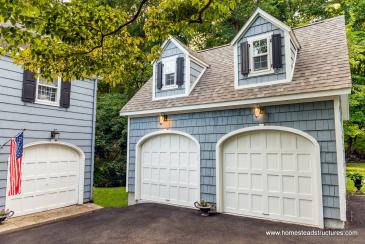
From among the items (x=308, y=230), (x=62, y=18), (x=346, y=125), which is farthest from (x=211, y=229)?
(x=346, y=125)

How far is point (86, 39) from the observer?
4793 mm

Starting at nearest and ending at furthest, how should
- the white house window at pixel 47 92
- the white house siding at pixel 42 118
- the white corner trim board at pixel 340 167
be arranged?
the white corner trim board at pixel 340 167 → the white house siding at pixel 42 118 → the white house window at pixel 47 92

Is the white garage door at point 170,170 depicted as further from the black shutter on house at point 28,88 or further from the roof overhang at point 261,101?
the black shutter on house at point 28,88

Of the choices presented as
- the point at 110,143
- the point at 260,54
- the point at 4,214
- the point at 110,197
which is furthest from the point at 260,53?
the point at 110,143

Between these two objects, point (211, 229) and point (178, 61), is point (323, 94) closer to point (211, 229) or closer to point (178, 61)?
point (211, 229)

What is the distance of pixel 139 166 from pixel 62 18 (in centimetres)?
587

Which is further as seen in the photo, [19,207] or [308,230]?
[19,207]

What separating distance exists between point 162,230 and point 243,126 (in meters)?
3.45

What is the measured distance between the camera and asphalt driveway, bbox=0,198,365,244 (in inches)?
204

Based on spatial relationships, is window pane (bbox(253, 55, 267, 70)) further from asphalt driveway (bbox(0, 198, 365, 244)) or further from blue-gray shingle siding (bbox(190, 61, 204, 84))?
asphalt driveway (bbox(0, 198, 365, 244))

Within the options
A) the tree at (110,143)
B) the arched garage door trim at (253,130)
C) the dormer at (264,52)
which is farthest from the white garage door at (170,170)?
the tree at (110,143)

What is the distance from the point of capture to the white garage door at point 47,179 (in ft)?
23.7

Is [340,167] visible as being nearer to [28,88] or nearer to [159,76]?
[159,76]

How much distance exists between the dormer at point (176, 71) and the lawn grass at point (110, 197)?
4382 mm
